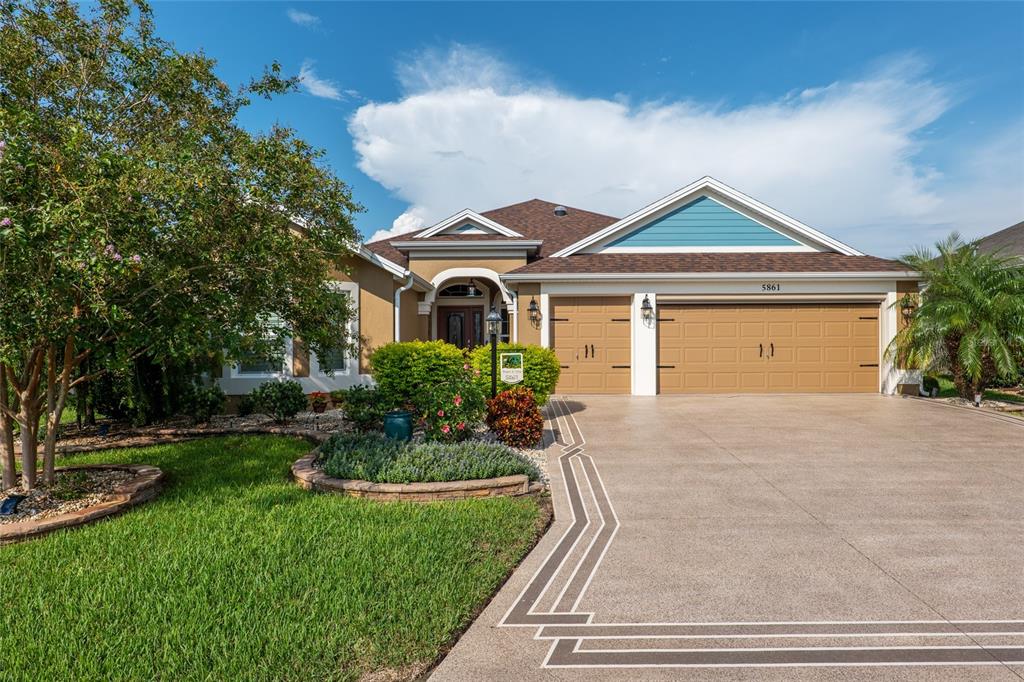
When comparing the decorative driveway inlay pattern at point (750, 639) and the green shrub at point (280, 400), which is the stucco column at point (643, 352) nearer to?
the green shrub at point (280, 400)

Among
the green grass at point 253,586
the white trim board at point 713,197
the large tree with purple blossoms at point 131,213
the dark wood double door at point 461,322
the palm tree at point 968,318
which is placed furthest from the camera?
the dark wood double door at point 461,322

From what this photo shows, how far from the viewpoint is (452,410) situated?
7.43 metres

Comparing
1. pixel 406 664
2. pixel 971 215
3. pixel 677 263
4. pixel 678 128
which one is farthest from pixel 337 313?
pixel 971 215

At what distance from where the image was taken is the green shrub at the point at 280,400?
388 inches

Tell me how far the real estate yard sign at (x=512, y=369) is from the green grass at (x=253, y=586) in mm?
3116

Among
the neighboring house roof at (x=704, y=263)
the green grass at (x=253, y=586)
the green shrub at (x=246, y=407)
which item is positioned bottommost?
the green grass at (x=253, y=586)

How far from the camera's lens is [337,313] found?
8039 mm

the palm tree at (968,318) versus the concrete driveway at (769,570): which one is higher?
the palm tree at (968,318)

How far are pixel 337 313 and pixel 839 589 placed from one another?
22.6 ft

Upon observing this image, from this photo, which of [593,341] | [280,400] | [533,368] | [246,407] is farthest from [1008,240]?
[246,407]

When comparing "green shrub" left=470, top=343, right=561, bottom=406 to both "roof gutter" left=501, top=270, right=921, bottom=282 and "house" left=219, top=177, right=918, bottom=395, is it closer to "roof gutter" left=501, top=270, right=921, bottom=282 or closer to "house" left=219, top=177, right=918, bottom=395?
"house" left=219, top=177, right=918, bottom=395

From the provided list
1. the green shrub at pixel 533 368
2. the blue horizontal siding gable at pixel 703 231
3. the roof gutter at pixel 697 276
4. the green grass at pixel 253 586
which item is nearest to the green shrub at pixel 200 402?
the green grass at pixel 253 586

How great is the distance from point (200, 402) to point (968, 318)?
15.6 m

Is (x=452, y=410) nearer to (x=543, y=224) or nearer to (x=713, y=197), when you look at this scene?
(x=713, y=197)
